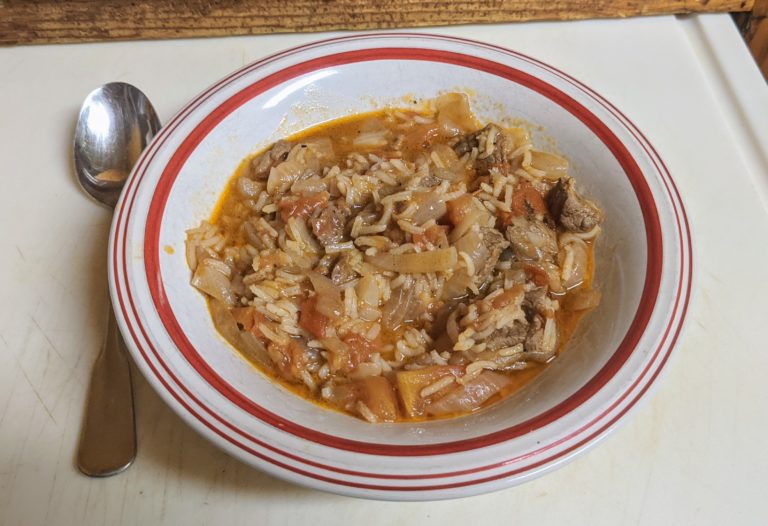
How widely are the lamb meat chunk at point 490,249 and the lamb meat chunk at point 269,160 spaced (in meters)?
1.10

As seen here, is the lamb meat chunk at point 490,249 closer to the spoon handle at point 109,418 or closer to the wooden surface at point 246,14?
the spoon handle at point 109,418

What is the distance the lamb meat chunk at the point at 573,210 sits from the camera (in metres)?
2.85

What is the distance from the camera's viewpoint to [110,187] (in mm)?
3248

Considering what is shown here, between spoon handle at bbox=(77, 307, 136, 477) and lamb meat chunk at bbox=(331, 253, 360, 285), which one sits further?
lamb meat chunk at bbox=(331, 253, 360, 285)

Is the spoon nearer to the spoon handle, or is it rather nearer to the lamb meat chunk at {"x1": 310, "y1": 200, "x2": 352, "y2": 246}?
the spoon handle

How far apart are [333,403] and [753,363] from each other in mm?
1986

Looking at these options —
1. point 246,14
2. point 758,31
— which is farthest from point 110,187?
point 758,31

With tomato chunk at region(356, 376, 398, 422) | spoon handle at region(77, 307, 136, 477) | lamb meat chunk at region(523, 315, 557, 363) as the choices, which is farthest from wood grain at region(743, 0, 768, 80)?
spoon handle at region(77, 307, 136, 477)

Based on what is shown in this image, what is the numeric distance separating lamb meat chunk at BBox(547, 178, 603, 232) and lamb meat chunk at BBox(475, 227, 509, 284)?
0.33 m

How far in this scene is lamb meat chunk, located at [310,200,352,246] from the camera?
2877 millimetres

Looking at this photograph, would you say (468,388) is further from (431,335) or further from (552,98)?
(552,98)

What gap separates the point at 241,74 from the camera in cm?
316

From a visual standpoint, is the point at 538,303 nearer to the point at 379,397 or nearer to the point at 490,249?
the point at 490,249

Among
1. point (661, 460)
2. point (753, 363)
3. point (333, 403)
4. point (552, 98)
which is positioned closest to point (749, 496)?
point (661, 460)
